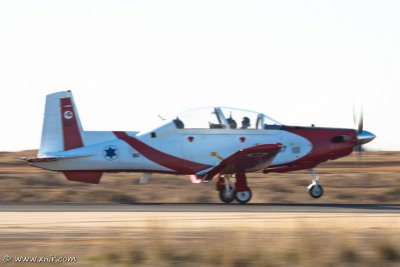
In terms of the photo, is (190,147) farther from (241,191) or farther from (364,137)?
(364,137)

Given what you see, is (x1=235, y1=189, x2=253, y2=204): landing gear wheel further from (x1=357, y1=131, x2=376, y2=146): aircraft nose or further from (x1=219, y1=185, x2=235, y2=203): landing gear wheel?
(x1=357, y1=131, x2=376, y2=146): aircraft nose

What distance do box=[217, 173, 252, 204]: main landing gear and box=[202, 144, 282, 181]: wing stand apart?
25cm

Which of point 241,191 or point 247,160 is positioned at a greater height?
point 247,160

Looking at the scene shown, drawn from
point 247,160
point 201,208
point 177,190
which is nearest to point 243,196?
point 247,160

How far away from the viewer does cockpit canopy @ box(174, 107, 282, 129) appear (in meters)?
20.7

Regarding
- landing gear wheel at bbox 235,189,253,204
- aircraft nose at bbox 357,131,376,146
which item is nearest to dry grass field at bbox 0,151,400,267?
landing gear wheel at bbox 235,189,253,204

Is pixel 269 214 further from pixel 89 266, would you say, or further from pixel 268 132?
pixel 89 266

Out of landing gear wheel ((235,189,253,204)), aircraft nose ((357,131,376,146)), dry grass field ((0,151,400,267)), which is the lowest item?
landing gear wheel ((235,189,253,204))

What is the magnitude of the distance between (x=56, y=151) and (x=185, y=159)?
331cm

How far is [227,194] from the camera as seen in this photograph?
2069cm

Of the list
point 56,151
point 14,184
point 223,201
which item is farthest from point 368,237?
point 14,184

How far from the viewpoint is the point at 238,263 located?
9.30m

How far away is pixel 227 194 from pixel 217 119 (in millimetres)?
1955

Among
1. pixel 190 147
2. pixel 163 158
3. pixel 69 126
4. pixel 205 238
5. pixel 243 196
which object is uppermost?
pixel 69 126
